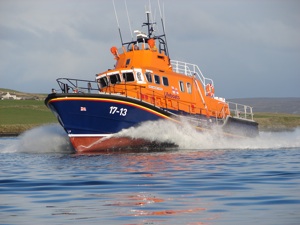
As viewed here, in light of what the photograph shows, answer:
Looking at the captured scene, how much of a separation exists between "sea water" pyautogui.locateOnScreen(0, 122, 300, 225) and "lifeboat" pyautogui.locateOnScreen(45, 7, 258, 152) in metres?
2.06

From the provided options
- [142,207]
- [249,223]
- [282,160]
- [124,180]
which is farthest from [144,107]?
[249,223]

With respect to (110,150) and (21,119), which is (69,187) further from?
(21,119)

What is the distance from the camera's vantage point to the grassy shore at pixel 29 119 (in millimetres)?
53856

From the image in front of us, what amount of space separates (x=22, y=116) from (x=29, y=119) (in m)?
2.70

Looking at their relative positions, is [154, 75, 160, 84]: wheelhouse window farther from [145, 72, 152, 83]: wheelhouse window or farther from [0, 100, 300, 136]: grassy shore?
[0, 100, 300, 136]: grassy shore

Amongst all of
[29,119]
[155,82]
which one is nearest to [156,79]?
[155,82]


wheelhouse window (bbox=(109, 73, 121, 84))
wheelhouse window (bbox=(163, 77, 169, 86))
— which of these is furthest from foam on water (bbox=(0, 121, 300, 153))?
wheelhouse window (bbox=(109, 73, 121, 84))

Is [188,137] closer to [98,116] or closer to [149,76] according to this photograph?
[149,76]

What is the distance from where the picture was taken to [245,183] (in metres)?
13.1

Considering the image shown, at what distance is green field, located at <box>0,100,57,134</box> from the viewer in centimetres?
5369

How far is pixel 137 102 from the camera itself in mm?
24047

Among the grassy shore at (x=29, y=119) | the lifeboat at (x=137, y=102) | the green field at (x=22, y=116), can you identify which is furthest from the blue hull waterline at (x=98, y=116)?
the green field at (x=22, y=116)

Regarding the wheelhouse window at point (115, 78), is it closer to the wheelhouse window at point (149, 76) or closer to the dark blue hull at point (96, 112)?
the wheelhouse window at point (149, 76)

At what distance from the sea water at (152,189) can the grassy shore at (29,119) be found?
31.8 m
